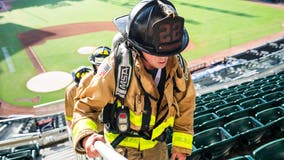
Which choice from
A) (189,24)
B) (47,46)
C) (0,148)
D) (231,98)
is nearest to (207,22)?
(189,24)

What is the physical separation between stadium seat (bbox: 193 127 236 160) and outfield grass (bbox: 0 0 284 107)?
12701 mm

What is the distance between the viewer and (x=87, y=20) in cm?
3017

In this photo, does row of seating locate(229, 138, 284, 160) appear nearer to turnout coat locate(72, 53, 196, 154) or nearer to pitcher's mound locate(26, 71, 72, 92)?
turnout coat locate(72, 53, 196, 154)

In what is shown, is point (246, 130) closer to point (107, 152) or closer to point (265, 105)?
point (265, 105)

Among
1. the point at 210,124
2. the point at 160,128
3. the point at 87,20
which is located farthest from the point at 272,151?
the point at 87,20

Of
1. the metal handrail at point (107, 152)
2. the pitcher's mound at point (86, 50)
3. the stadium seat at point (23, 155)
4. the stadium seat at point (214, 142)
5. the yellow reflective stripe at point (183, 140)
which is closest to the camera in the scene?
the metal handrail at point (107, 152)

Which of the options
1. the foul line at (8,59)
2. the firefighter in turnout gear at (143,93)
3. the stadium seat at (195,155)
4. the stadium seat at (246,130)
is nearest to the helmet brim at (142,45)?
the firefighter in turnout gear at (143,93)

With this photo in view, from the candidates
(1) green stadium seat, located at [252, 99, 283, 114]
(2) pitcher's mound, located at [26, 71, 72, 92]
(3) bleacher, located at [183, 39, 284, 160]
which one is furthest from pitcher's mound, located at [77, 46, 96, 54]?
(1) green stadium seat, located at [252, 99, 283, 114]

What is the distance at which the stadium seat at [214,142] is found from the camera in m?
4.91

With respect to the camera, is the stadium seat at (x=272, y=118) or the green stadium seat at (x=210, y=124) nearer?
the stadium seat at (x=272, y=118)

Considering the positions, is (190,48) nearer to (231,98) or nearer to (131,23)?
(231,98)

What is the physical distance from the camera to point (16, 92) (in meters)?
17.6

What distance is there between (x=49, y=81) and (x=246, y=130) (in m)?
14.9

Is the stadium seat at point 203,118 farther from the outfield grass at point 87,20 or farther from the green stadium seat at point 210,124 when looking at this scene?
the outfield grass at point 87,20
